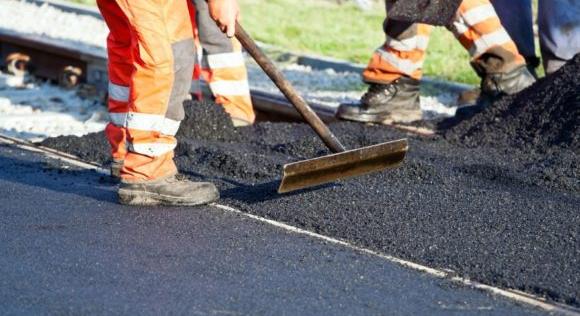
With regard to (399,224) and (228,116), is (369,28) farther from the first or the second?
(399,224)

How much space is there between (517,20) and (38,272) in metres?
4.85

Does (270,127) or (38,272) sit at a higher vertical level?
(38,272)

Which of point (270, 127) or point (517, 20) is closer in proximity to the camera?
point (270, 127)

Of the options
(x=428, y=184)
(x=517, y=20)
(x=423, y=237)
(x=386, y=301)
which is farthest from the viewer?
(x=517, y=20)

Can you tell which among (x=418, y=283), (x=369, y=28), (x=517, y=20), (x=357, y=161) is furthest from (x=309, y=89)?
(x=418, y=283)

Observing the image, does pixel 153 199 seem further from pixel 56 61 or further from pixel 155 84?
pixel 56 61

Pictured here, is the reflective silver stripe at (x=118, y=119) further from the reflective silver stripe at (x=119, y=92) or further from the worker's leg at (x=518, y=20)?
the worker's leg at (x=518, y=20)

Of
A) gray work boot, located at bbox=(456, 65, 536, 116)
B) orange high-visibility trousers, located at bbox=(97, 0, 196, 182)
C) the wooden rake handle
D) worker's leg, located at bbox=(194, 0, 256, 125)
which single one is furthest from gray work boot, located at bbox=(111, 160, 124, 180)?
gray work boot, located at bbox=(456, 65, 536, 116)

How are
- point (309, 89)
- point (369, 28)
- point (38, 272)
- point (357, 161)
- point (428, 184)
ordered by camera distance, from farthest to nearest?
1. point (369, 28)
2. point (309, 89)
3. point (428, 184)
4. point (357, 161)
5. point (38, 272)

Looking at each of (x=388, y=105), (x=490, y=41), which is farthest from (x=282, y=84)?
(x=490, y=41)

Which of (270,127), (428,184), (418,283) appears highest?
(418,283)

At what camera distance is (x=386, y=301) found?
4562 mm

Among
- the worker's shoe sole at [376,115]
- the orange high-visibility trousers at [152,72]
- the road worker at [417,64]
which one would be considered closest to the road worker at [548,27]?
the road worker at [417,64]

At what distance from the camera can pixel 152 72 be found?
570 centimetres
